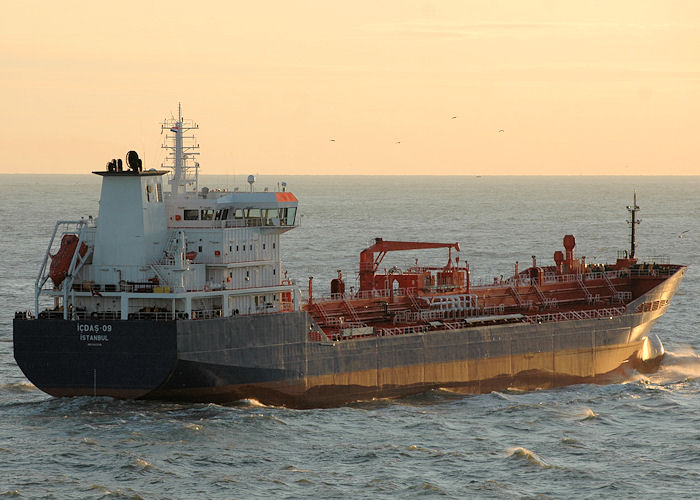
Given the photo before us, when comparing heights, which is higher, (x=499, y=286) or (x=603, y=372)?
(x=499, y=286)

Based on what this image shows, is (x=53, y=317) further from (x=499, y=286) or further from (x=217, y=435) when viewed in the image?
(x=499, y=286)

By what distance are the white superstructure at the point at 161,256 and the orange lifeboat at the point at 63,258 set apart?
35 millimetres

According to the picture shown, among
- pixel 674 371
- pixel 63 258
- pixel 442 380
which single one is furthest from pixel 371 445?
pixel 674 371

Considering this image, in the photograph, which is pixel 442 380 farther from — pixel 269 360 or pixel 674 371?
pixel 674 371

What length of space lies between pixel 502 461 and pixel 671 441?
689 cm

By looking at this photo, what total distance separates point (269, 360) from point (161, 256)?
5301mm

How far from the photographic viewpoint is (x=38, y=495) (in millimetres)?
32656

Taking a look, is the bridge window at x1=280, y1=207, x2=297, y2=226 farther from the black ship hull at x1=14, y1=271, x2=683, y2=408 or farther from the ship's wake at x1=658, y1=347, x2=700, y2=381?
the ship's wake at x1=658, y1=347, x2=700, y2=381

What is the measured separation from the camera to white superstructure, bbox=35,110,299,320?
4119 cm

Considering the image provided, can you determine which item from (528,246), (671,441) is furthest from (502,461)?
(528,246)

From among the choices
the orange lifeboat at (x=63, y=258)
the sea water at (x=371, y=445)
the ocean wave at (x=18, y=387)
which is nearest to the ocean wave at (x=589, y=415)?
the sea water at (x=371, y=445)

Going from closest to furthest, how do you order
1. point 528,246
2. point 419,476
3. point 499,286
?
point 419,476 → point 499,286 → point 528,246

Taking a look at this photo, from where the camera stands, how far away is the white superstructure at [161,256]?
41.2 meters

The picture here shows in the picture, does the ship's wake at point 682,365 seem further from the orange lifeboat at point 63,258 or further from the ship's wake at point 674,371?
the orange lifeboat at point 63,258
